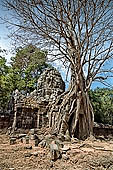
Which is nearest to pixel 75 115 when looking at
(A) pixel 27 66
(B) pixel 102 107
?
(B) pixel 102 107

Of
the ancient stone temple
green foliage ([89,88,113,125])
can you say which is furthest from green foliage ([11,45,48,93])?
green foliage ([89,88,113,125])

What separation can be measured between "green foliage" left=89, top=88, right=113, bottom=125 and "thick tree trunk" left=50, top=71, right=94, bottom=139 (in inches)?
234

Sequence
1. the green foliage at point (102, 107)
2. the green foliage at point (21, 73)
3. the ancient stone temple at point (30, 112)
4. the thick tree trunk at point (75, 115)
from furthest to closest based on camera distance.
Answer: the green foliage at point (102, 107) < the green foliage at point (21, 73) < the ancient stone temple at point (30, 112) < the thick tree trunk at point (75, 115)

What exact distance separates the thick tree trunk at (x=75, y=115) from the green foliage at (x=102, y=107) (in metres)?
5.95

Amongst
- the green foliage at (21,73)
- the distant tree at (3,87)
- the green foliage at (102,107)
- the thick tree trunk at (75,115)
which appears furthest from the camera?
the green foliage at (102,107)

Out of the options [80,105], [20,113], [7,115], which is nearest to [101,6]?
[80,105]

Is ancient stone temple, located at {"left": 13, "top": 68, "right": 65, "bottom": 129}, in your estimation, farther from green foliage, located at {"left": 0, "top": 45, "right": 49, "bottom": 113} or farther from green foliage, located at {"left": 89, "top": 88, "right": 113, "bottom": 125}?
green foliage, located at {"left": 89, "top": 88, "right": 113, "bottom": 125}

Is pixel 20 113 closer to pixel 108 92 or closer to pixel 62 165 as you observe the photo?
pixel 62 165

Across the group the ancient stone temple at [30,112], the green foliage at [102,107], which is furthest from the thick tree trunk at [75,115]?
the green foliage at [102,107]

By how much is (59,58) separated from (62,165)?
4.73 meters

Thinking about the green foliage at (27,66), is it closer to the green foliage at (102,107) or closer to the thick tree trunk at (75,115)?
the thick tree trunk at (75,115)

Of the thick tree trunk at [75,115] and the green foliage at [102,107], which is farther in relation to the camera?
the green foliage at [102,107]

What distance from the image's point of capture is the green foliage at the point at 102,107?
12.3m

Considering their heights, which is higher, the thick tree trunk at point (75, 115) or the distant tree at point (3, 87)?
the distant tree at point (3, 87)
